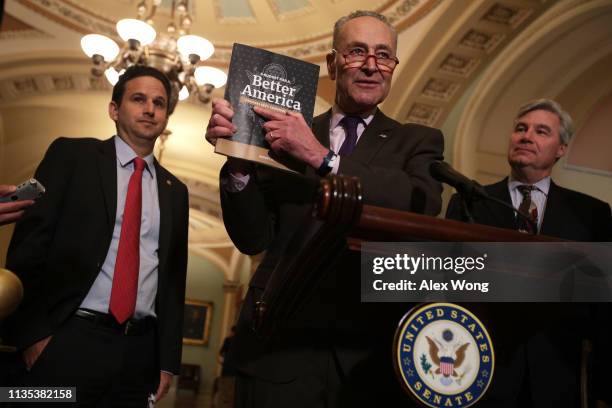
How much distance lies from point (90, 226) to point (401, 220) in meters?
1.56

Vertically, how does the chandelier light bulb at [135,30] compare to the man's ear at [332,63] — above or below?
above

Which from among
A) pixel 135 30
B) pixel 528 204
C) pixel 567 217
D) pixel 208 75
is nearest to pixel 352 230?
pixel 567 217

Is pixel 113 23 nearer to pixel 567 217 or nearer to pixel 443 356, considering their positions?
pixel 567 217

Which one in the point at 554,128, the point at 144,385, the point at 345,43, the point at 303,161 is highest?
the point at 554,128

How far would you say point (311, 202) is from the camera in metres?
1.27

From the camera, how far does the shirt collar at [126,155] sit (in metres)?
2.36

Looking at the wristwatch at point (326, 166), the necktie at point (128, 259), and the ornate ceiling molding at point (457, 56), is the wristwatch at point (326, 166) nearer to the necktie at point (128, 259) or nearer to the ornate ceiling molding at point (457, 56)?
the necktie at point (128, 259)

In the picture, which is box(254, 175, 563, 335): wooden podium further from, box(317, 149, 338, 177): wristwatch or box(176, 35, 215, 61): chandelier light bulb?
box(176, 35, 215, 61): chandelier light bulb

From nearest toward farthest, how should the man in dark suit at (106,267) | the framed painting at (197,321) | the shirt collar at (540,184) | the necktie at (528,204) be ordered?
the man in dark suit at (106,267) → the necktie at (528,204) → the shirt collar at (540,184) → the framed painting at (197,321)

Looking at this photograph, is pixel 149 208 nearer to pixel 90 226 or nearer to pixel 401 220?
pixel 90 226

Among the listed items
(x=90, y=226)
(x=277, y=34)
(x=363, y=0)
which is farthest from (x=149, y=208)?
(x=277, y=34)

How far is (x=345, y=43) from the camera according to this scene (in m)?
1.48

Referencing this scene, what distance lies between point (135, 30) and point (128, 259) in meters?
4.60

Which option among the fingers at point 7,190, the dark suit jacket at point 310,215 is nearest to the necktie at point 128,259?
the fingers at point 7,190
